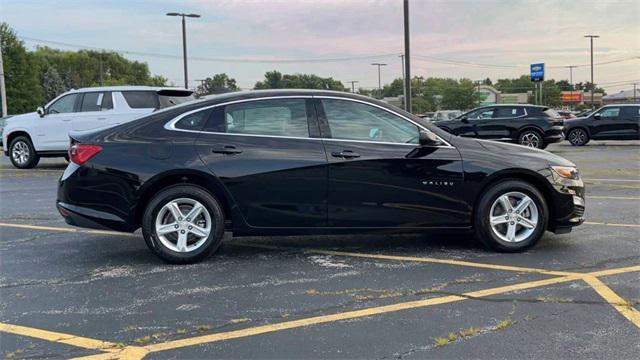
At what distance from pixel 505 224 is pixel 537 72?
1784 inches

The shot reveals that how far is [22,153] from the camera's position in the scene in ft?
47.8

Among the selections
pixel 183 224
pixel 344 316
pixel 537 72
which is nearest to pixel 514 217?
A: pixel 344 316

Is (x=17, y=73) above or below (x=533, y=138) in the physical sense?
above

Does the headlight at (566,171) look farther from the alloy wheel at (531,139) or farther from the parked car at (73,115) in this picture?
the alloy wheel at (531,139)

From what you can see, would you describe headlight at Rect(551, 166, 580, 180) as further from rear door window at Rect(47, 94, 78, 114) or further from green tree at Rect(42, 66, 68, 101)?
green tree at Rect(42, 66, 68, 101)

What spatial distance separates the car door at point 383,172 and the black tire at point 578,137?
19.4 meters

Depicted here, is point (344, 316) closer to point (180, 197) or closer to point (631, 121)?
point (180, 197)

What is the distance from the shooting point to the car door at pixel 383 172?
5.47m

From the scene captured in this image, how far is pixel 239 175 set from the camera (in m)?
5.37

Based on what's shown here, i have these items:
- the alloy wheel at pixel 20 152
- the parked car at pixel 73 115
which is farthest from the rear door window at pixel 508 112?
the alloy wheel at pixel 20 152

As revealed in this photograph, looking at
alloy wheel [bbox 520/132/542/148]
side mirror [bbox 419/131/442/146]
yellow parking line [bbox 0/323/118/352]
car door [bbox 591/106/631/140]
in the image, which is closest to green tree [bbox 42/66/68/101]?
car door [bbox 591/106/631/140]

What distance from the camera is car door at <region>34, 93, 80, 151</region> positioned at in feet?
45.9

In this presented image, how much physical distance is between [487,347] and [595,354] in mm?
615

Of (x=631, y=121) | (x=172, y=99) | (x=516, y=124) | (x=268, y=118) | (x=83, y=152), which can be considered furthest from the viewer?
(x=631, y=121)
